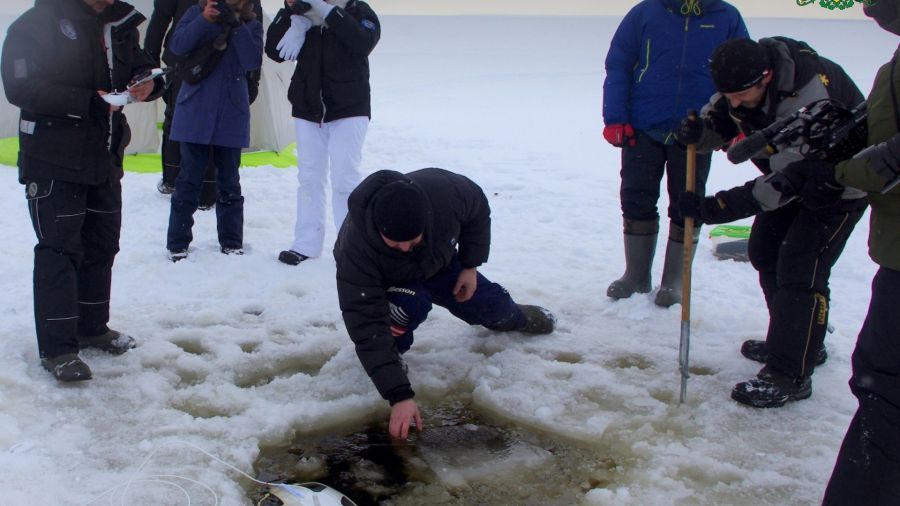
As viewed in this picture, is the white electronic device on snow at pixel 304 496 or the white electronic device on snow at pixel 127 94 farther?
the white electronic device on snow at pixel 127 94

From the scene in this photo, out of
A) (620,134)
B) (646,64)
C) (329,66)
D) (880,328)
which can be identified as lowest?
(880,328)

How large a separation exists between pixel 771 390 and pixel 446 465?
4.46 feet

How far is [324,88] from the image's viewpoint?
4.93 metres

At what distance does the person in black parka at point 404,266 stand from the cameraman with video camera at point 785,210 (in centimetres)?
94

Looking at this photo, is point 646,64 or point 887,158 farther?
point 646,64

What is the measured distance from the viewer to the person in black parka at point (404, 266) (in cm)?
302

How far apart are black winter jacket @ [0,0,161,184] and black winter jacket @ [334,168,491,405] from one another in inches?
42.8

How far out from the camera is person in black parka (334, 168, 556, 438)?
9.91 feet

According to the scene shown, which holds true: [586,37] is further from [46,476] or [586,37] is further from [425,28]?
[46,476]

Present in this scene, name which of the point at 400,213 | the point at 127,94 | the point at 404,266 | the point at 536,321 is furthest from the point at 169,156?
the point at 400,213

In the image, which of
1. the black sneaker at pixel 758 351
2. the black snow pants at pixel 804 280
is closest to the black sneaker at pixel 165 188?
the black sneaker at pixel 758 351

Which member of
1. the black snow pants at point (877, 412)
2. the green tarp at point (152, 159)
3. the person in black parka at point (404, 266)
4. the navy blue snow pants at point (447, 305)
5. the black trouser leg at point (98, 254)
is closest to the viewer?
the black snow pants at point (877, 412)

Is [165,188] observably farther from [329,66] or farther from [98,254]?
[98,254]

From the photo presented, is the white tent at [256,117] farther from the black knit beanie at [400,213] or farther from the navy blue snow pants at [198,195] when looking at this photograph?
the black knit beanie at [400,213]
